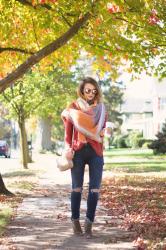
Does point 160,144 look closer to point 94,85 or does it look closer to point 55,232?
point 55,232

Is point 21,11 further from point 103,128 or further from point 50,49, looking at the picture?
point 103,128

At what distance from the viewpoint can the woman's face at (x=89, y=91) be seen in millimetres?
7594

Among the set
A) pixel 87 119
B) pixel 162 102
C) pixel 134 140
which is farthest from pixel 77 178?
pixel 162 102

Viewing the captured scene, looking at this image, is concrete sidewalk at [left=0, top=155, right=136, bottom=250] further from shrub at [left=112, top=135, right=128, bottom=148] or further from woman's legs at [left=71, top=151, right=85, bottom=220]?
shrub at [left=112, top=135, right=128, bottom=148]

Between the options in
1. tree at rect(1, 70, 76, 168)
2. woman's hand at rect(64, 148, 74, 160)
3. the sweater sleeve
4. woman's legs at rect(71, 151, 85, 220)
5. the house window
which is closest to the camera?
woman's hand at rect(64, 148, 74, 160)

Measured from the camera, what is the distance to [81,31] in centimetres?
1381

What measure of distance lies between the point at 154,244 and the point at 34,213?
381cm

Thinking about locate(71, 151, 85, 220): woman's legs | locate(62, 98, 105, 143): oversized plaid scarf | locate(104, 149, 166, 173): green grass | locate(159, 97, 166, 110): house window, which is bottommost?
locate(104, 149, 166, 173): green grass

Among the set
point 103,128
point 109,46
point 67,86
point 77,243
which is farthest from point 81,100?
point 67,86

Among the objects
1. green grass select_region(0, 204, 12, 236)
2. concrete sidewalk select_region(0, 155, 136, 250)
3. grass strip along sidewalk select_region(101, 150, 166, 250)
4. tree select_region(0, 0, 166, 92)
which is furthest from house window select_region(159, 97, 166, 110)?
green grass select_region(0, 204, 12, 236)

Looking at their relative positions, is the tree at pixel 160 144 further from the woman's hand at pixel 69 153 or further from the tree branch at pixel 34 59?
the woman's hand at pixel 69 153

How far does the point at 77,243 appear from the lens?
7062 millimetres

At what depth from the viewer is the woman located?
7.46m

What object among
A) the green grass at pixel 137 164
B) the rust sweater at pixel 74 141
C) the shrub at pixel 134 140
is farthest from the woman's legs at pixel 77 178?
the shrub at pixel 134 140
